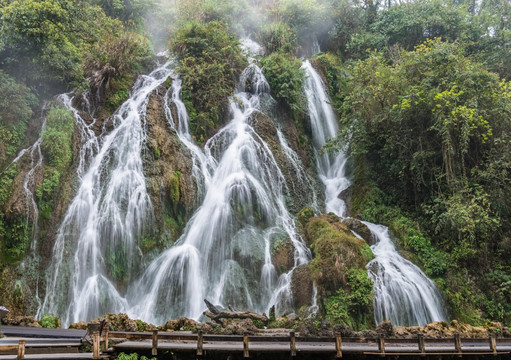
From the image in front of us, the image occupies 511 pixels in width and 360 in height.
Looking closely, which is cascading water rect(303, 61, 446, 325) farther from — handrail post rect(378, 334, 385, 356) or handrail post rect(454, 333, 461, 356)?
handrail post rect(378, 334, 385, 356)

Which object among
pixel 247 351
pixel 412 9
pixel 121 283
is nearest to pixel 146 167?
pixel 121 283

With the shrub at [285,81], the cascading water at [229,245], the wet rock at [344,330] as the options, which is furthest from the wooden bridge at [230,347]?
the shrub at [285,81]

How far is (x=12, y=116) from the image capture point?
15719mm

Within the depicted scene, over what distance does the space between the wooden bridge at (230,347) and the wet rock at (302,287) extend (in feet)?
10.2

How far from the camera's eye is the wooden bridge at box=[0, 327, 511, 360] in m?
7.42

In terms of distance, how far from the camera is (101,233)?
14070 millimetres

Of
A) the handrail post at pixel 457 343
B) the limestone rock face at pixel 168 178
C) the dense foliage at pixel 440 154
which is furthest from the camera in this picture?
the limestone rock face at pixel 168 178

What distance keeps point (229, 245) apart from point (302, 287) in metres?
3.45

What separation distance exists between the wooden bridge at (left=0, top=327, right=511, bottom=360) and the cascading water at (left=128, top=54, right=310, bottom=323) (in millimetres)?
3843

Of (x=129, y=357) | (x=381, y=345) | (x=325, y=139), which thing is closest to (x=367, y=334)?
(x=381, y=345)

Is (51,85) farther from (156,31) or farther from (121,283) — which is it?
(156,31)

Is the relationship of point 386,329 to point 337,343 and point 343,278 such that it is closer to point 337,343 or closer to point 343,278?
point 343,278

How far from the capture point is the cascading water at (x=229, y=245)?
42.7 ft

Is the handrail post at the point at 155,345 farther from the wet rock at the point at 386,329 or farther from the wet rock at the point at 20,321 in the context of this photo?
the wet rock at the point at 386,329
